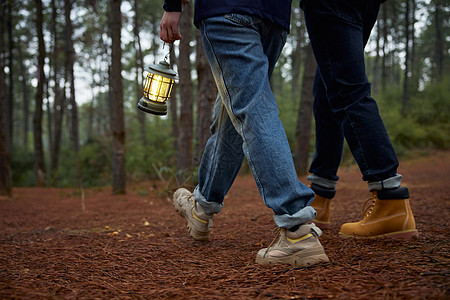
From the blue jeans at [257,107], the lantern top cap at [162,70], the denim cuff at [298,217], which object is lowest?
the denim cuff at [298,217]

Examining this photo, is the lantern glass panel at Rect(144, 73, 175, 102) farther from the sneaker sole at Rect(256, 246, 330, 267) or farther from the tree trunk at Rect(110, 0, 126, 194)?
the tree trunk at Rect(110, 0, 126, 194)

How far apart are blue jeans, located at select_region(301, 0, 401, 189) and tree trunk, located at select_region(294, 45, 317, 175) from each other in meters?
6.91

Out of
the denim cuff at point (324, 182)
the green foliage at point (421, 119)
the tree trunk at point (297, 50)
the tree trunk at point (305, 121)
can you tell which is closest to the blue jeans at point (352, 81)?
the denim cuff at point (324, 182)

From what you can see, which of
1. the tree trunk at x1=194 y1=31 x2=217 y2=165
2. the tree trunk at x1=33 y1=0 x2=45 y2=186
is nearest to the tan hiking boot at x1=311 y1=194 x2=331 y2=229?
the tree trunk at x1=194 y1=31 x2=217 y2=165

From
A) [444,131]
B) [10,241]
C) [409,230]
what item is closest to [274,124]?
[409,230]

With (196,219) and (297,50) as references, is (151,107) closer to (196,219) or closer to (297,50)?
(196,219)

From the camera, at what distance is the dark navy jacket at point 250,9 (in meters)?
1.47

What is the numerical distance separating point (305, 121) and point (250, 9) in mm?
7881

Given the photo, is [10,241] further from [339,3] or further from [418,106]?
[418,106]

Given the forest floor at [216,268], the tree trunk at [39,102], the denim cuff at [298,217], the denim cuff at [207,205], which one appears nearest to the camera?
the forest floor at [216,268]

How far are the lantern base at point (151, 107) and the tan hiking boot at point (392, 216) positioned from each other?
1378 millimetres

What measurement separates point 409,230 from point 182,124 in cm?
501

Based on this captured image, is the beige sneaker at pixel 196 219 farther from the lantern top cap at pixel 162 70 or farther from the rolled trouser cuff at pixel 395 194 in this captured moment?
the rolled trouser cuff at pixel 395 194

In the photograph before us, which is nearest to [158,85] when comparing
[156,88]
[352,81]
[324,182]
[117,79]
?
[156,88]
